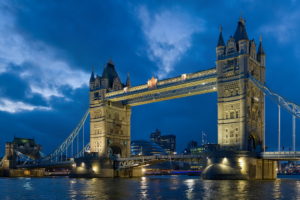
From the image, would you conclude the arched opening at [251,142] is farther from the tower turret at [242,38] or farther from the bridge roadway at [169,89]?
the tower turret at [242,38]

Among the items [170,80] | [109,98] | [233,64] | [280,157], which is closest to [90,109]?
[109,98]

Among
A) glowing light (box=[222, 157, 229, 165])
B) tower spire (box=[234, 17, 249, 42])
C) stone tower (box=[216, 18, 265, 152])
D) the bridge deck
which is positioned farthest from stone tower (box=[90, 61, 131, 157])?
the bridge deck

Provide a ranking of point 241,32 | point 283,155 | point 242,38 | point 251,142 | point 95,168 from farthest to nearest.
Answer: point 95,168 → point 241,32 → point 251,142 → point 242,38 → point 283,155

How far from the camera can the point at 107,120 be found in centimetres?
9069

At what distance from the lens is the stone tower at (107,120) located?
90312 millimetres

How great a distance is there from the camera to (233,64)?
68500 millimetres

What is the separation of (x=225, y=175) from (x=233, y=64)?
19.6m

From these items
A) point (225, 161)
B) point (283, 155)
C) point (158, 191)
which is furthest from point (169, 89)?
point (158, 191)

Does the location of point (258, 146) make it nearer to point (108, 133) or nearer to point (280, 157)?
point (280, 157)

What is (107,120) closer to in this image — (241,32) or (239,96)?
(239,96)

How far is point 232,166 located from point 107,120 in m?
36.8

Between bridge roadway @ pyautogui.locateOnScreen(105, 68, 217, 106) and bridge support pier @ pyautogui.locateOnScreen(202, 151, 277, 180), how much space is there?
577 inches

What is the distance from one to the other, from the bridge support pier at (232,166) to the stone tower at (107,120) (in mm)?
31301

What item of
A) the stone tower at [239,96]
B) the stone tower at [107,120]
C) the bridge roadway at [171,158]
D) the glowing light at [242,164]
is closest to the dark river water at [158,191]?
the bridge roadway at [171,158]
